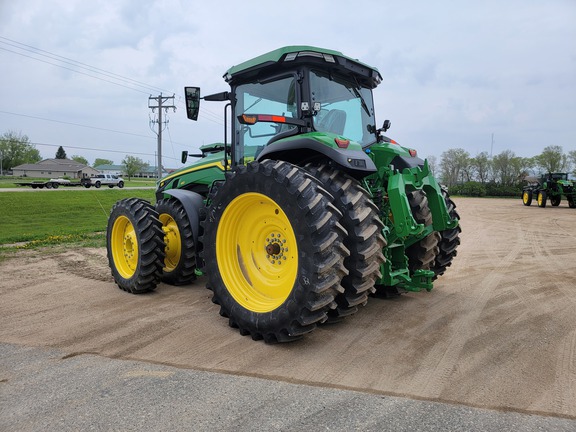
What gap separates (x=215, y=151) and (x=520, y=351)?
4.89 meters

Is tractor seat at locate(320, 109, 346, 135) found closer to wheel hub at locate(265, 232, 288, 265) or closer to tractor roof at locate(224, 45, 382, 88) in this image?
tractor roof at locate(224, 45, 382, 88)

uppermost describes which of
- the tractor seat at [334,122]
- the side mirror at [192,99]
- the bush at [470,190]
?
the side mirror at [192,99]

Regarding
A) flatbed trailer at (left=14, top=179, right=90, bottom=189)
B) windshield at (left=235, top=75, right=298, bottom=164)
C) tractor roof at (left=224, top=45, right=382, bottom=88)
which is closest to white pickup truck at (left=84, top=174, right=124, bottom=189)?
flatbed trailer at (left=14, top=179, right=90, bottom=189)

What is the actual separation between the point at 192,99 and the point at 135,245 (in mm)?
1952

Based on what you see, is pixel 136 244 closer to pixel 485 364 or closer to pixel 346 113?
pixel 346 113

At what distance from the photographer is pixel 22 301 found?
494cm

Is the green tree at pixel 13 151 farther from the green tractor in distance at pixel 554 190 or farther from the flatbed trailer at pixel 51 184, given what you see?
the green tractor in distance at pixel 554 190

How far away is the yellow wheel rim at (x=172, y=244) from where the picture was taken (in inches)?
217

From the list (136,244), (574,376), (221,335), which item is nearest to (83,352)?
(221,335)

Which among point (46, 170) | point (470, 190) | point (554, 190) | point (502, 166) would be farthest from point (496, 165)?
point (46, 170)

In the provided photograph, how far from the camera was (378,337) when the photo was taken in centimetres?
382

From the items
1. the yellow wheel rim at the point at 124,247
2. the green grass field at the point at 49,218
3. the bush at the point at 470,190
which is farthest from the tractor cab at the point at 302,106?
the bush at the point at 470,190

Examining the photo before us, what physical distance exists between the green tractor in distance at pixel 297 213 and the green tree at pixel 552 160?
218 ft

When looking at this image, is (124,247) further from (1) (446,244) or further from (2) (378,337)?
(1) (446,244)
